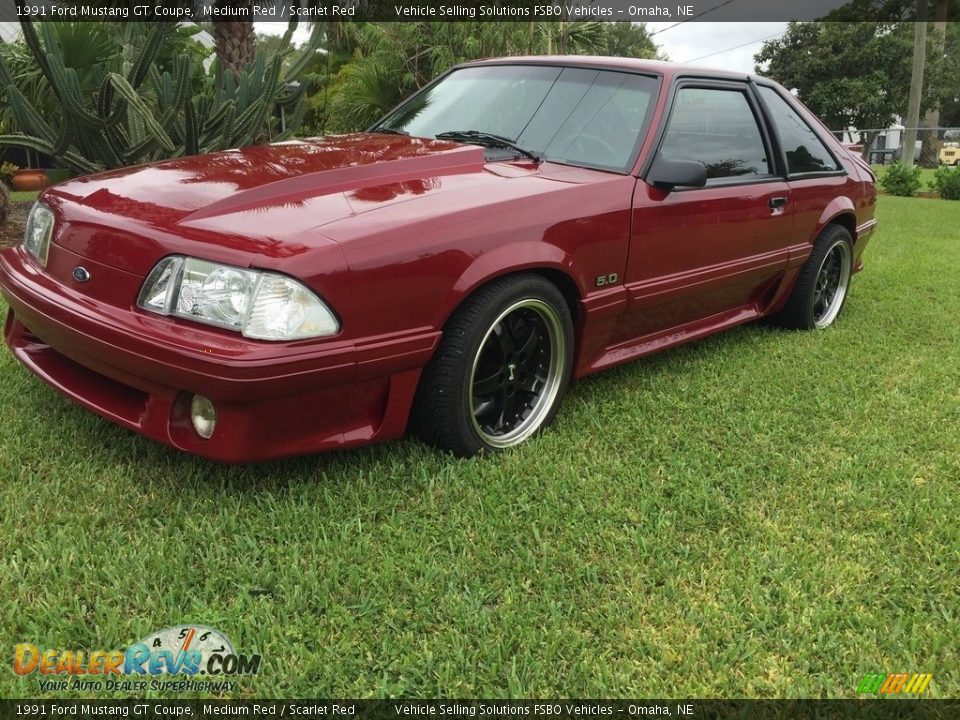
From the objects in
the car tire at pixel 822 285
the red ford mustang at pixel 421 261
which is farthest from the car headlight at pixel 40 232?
the car tire at pixel 822 285

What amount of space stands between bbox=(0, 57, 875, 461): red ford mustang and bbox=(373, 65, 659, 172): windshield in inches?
0.5

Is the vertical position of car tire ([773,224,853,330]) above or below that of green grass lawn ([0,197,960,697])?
above

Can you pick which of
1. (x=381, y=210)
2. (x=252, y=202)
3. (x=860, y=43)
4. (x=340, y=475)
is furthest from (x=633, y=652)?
(x=860, y=43)

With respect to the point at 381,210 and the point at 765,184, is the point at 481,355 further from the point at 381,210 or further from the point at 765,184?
the point at 765,184

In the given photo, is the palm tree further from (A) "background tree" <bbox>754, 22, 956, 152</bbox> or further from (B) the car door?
(A) "background tree" <bbox>754, 22, 956, 152</bbox>

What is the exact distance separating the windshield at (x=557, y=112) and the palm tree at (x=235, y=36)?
19.6 feet

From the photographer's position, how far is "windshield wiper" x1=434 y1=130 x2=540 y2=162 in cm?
333

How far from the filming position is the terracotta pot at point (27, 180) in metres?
13.9

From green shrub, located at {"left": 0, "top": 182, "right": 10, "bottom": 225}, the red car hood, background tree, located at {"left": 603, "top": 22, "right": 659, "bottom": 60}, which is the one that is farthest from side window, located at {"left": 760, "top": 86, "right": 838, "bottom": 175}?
background tree, located at {"left": 603, "top": 22, "right": 659, "bottom": 60}

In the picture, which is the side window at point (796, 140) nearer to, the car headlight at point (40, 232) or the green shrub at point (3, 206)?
the car headlight at point (40, 232)

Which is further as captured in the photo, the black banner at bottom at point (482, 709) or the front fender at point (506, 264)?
the front fender at point (506, 264)

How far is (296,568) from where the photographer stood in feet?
6.96

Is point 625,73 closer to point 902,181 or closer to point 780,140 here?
point 780,140

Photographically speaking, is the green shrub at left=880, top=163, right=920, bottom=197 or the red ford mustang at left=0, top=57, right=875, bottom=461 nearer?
the red ford mustang at left=0, top=57, right=875, bottom=461
